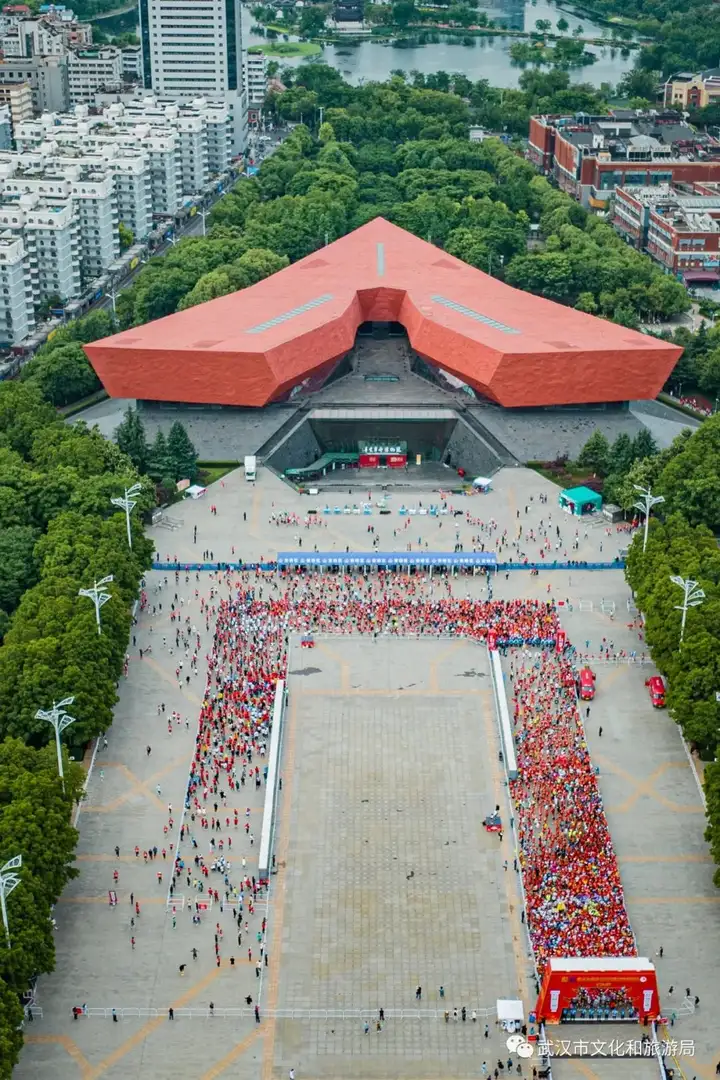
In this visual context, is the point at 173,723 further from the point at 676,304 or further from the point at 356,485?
the point at 676,304

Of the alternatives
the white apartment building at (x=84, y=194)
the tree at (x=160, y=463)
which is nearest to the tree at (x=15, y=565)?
the tree at (x=160, y=463)

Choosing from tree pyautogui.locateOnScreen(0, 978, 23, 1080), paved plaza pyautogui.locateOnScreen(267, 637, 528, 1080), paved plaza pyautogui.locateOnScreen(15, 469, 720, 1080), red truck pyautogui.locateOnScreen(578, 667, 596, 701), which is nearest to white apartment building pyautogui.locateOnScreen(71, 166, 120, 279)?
paved plaza pyautogui.locateOnScreen(15, 469, 720, 1080)

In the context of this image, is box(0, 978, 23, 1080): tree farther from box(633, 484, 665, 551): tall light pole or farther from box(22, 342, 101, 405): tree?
box(22, 342, 101, 405): tree

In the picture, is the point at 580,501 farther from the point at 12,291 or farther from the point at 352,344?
the point at 12,291

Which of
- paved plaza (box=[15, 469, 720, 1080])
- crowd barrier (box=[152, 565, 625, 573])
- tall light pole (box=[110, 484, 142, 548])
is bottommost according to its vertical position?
crowd barrier (box=[152, 565, 625, 573])

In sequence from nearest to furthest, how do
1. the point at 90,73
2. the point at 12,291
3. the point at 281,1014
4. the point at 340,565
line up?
the point at 281,1014 → the point at 340,565 → the point at 12,291 → the point at 90,73

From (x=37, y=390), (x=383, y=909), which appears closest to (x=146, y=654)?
(x=383, y=909)

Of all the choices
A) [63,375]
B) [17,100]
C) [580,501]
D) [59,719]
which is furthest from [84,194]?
[59,719]
